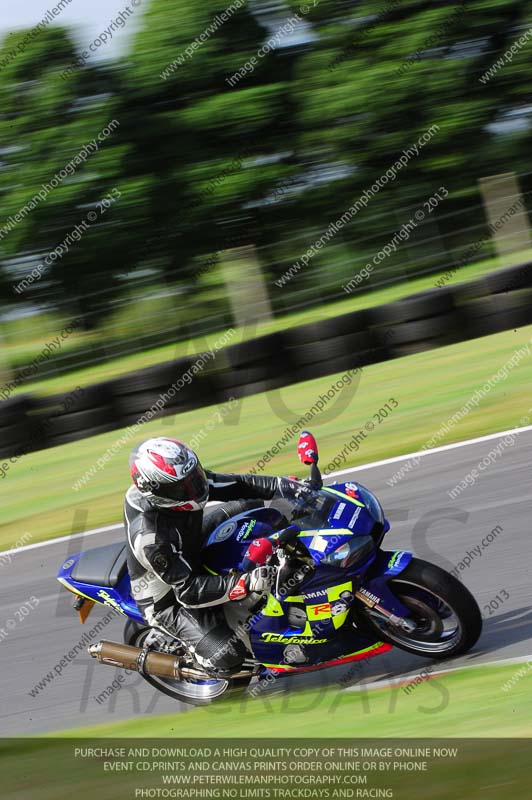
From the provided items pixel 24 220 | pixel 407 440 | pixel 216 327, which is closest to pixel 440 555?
pixel 407 440

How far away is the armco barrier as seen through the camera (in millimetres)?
11750

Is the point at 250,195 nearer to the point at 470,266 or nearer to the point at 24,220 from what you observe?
the point at 24,220

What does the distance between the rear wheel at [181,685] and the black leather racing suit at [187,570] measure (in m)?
0.21

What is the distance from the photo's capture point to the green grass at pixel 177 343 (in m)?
13.5

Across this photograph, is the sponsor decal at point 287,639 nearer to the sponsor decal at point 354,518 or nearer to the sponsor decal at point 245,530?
the sponsor decal at point 245,530

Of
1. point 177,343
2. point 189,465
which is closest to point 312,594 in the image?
point 189,465

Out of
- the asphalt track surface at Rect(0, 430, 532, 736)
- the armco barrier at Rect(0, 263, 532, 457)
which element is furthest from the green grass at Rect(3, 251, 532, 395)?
the asphalt track surface at Rect(0, 430, 532, 736)

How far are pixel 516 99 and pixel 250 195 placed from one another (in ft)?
16.7

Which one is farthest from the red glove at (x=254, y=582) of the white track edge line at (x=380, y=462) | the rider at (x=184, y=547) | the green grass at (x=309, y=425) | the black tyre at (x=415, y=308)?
the black tyre at (x=415, y=308)

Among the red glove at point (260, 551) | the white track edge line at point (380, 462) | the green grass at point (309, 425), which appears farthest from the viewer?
the green grass at point (309, 425)

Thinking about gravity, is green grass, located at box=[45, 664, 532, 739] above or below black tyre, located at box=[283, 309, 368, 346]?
above

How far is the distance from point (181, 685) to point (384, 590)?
147 cm

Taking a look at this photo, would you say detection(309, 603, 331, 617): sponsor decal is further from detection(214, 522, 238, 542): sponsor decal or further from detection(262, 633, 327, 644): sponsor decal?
detection(214, 522, 238, 542): sponsor decal

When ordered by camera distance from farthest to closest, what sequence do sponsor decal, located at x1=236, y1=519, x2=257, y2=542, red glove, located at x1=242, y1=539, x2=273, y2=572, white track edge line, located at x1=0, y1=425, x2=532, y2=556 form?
white track edge line, located at x1=0, y1=425, x2=532, y2=556 → sponsor decal, located at x1=236, y1=519, x2=257, y2=542 → red glove, located at x1=242, y1=539, x2=273, y2=572
